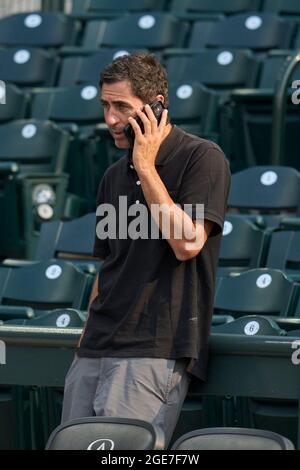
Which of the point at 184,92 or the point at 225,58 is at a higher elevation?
the point at 225,58

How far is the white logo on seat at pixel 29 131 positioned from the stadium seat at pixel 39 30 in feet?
5.99

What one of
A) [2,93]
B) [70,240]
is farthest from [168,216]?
[2,93]

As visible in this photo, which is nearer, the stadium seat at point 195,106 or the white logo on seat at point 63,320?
the white logo on seat at point 63,320

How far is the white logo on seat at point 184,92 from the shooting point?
23.2ft

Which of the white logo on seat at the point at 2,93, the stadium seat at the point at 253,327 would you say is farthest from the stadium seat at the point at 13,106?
the stadium seat at the point at 253,327

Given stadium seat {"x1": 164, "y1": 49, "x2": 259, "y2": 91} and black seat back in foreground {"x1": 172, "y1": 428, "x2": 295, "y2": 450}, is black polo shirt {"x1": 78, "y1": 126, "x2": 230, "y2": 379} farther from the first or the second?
stadium seat {"x1": 164, "y1": 49, "x2": 259, "y2": 91}

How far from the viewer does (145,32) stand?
27.5 ft

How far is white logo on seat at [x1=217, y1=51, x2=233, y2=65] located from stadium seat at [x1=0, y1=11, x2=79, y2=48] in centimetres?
156

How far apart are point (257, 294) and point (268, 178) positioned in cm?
129

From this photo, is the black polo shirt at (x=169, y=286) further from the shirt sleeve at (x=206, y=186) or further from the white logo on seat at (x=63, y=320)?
the white logo on seat at (x=63, y=320)

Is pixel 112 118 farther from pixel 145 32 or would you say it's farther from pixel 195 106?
pixel 145 32

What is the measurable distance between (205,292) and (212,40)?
496 centimetres
